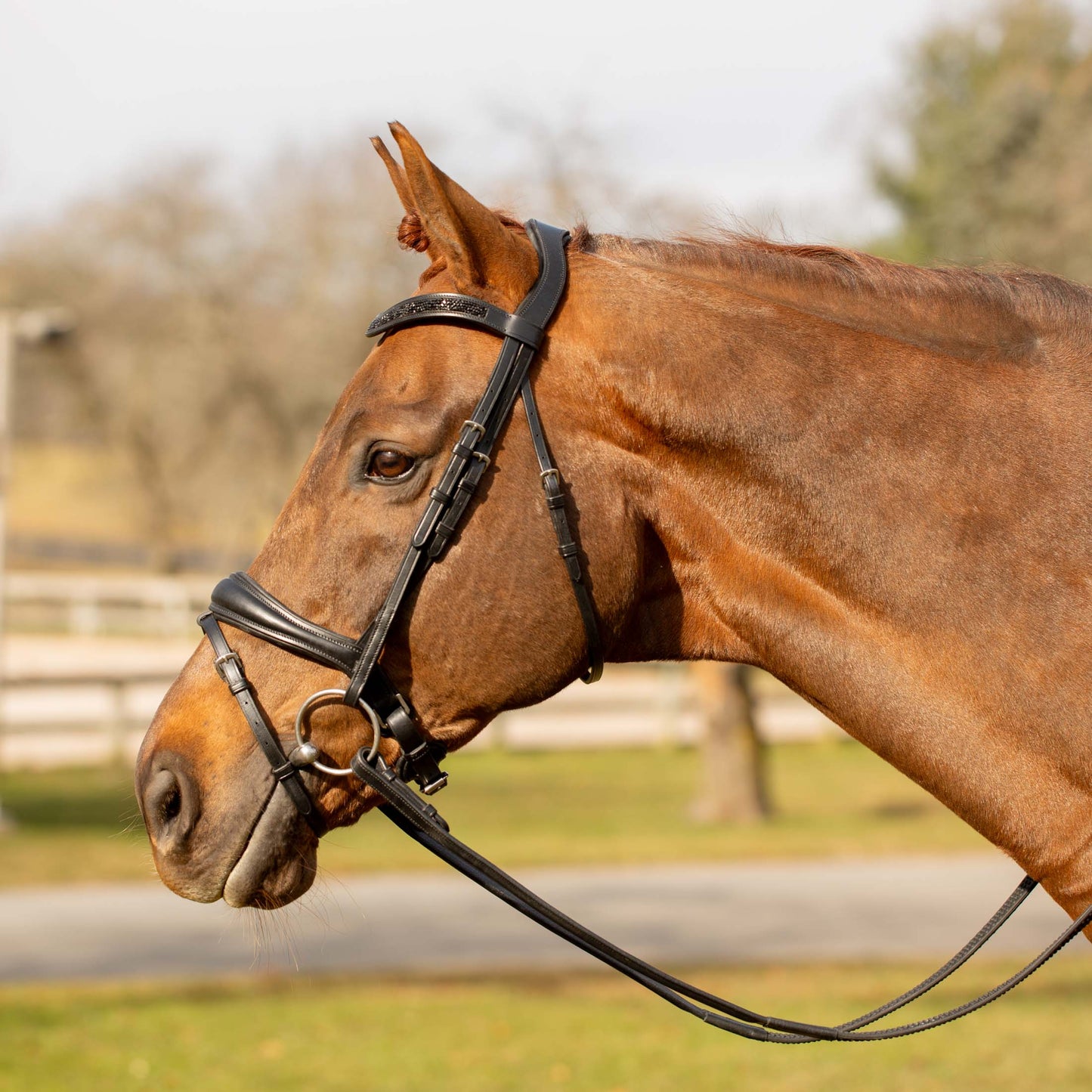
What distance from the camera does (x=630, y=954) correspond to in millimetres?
2627

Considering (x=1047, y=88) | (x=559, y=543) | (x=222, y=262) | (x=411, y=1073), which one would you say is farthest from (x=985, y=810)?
(x=222, y=262)

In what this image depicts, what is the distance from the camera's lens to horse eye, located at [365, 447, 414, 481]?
2.46 meters

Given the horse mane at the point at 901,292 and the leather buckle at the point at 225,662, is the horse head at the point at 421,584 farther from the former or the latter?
the horse mane at the point at 901,292

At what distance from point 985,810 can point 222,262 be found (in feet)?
114

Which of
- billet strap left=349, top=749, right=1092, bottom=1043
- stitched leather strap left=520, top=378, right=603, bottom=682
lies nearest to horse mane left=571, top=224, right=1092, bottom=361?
stitched leather strap left=520, top=378, right=603, bottom=682

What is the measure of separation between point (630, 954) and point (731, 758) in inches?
440

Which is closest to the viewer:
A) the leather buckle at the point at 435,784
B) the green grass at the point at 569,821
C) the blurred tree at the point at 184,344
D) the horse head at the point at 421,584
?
the horse head at the point at 421,584

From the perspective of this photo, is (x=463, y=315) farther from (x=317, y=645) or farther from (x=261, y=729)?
(x=261, y=729)

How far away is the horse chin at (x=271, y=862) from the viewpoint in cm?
246

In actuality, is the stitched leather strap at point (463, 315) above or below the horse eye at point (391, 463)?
above

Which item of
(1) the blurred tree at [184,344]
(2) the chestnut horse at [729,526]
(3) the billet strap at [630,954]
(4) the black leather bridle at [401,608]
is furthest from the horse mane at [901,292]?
(1) the blurred tree at [184,344]

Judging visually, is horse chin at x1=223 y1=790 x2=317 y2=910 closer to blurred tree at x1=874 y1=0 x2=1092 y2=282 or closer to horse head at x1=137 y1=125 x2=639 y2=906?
horse head at x1=137 y1=125 x2=639 y2=906

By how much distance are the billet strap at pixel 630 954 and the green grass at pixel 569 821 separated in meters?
6.63

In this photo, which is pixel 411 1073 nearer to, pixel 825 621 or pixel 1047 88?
pixel 825 621
